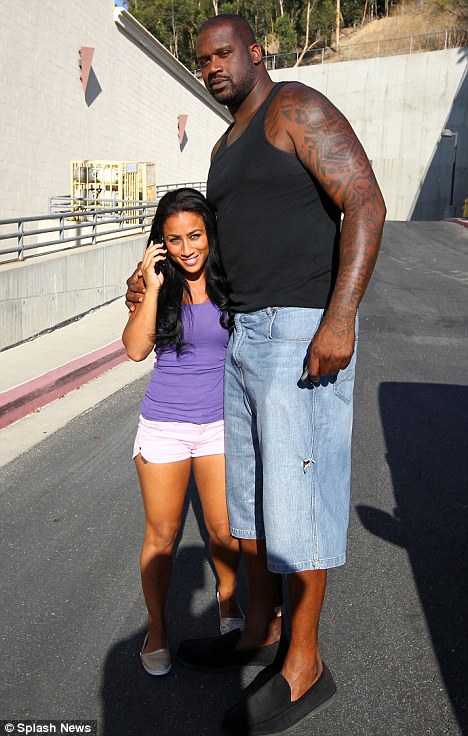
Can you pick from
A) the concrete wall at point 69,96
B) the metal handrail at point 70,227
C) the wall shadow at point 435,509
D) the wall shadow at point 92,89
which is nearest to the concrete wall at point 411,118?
the concrete wall at point 69,96

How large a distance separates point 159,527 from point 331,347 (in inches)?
42.5

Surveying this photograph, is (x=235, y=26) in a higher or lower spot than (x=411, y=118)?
lower

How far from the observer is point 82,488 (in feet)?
17.7

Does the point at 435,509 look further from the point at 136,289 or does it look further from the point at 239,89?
the point at 239,89

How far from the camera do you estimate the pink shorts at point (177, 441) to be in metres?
3.14

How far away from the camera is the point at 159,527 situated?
318 cm

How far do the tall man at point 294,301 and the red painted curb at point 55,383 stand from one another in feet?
15.1

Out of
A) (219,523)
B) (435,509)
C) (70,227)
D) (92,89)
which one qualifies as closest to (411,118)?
(92,89)

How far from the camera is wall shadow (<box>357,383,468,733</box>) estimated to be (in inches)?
136

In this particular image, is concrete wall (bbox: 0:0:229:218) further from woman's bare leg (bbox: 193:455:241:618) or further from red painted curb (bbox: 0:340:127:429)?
woman's bare leg (bbox: 193:455:241:618)

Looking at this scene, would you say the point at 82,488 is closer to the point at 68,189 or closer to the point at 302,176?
the point at 302,176

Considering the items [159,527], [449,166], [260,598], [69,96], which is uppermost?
[69,96]

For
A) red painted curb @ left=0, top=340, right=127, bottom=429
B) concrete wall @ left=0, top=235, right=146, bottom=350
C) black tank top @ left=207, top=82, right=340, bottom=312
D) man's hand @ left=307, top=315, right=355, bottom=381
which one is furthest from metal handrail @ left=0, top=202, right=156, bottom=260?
A: man's hand @ left=307, top=315, right=355, bottom=381

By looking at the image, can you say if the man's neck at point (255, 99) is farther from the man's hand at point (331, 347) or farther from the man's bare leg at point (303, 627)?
the man's bare leg at point (303, 627)
